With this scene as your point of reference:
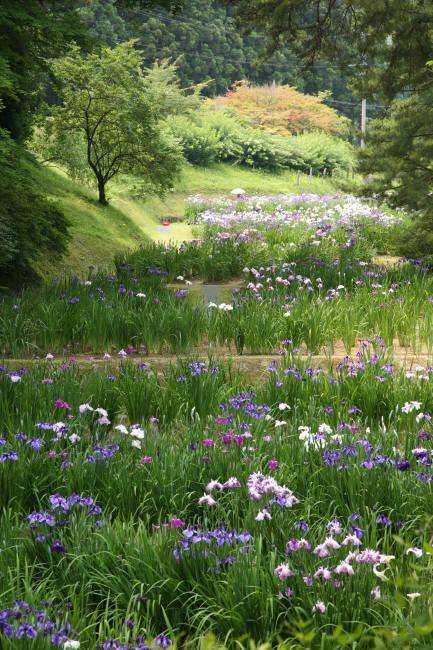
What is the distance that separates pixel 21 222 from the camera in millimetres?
6621

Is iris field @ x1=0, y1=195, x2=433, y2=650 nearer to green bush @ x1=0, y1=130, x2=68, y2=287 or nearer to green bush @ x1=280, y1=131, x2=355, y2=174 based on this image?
green bush @ x1=0, y1=130, x2=68, y2=287

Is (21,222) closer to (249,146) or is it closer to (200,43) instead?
(249,146)

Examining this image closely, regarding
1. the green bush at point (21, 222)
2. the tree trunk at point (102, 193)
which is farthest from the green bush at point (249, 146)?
the green bush at point (21, 222)

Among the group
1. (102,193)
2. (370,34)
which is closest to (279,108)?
(102,193)

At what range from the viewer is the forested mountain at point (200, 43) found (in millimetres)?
36938

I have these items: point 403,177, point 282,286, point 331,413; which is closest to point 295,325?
point 282,286

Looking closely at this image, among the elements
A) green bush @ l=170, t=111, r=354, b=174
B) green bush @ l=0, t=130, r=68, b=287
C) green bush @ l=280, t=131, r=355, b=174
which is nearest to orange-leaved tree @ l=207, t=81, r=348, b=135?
green bush @ l=170, t=111, r=354, b=174

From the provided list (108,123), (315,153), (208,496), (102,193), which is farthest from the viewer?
(315,153)

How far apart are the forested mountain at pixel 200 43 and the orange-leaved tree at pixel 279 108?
4.95 ft

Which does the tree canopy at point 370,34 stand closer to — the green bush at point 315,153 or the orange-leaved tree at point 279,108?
the green bush at point 315,153

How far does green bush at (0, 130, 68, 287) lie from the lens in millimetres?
5770

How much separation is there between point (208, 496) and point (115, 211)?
13873mm

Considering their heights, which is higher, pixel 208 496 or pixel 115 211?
pixel 115 211

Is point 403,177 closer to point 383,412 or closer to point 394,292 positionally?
point 394,292
